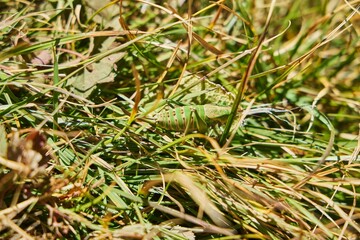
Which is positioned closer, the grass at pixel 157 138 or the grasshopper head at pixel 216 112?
the grass at pixel 157 138

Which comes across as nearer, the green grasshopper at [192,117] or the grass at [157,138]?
the grass at [157,138]

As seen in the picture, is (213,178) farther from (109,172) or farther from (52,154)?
(52,154)

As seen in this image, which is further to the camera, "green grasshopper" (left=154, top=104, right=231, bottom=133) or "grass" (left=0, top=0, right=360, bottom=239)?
"green grasshopper" (left=154, top=104, right=231, bottom=133)

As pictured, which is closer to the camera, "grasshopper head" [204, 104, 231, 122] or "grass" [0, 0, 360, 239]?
"grass" [0, 0, 360, 239]

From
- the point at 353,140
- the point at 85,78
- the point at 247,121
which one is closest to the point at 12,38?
the point at 85,78
